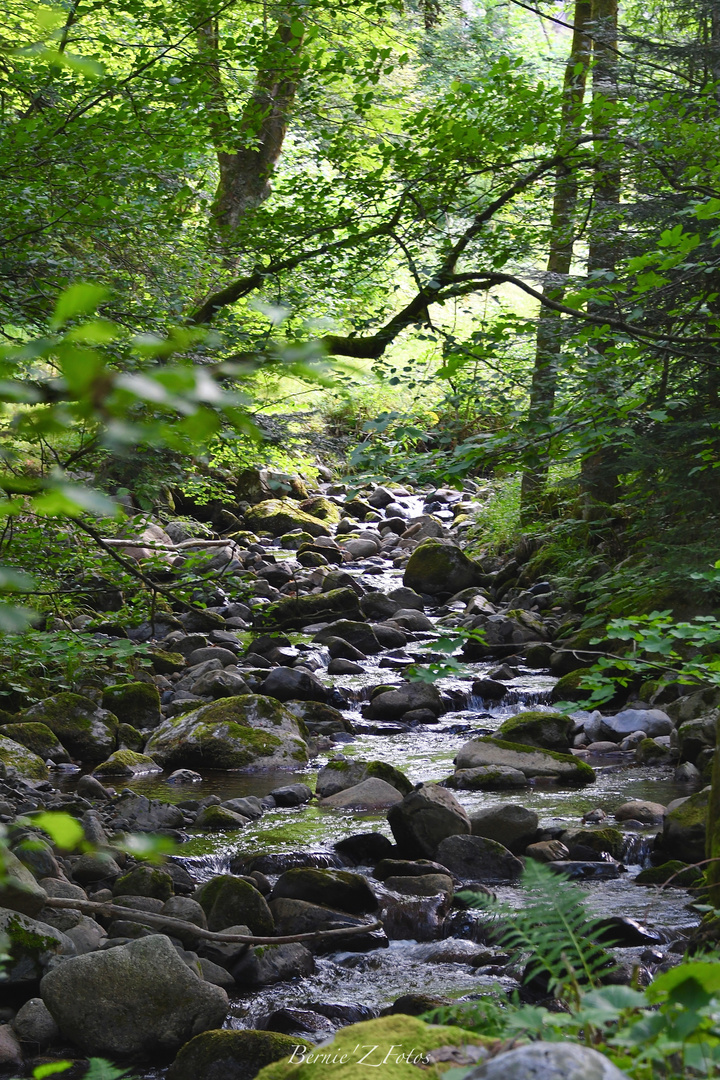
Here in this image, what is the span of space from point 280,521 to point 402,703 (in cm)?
958

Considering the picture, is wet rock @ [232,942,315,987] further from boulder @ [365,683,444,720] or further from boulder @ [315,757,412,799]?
boulder @ [365,683,444,720]

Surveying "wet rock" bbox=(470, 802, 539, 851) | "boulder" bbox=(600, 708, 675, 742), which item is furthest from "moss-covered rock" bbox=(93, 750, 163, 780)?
"boulder" bbox=(600, 708, 675, 742)

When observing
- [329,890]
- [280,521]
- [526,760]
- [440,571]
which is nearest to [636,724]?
[526,760]

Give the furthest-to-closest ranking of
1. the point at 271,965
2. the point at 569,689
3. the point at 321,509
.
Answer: the point at 321,509 < the point at 569,689 < the point at 271,965

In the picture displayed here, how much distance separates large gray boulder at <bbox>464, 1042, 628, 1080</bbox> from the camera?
4.37 ft

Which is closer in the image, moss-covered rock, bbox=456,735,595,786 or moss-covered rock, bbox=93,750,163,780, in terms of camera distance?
moss-covered rock, bbox=456,735,595,786

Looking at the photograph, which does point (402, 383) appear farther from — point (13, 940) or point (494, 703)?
point (494, 703)

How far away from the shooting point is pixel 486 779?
7.62 metres

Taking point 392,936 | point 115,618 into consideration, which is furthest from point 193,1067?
point 115,618

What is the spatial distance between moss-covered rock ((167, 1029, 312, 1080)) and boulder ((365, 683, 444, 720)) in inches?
255

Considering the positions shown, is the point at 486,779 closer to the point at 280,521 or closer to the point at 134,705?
the point at 134,705

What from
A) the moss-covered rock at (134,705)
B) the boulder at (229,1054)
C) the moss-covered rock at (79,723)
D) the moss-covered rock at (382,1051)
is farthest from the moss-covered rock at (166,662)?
the moss-covered rock at (382,1051)

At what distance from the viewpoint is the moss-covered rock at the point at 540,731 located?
8594mm

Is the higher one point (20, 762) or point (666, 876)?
point (666, 876)
